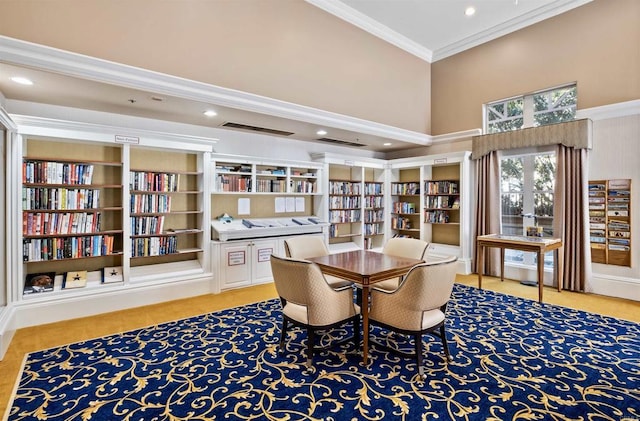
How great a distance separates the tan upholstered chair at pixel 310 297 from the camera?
8.61 ft

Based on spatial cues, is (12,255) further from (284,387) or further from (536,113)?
(536,113)

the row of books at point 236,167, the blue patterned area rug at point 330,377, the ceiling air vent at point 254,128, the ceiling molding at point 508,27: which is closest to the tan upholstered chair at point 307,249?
the blue patterned area rug at point 330,377

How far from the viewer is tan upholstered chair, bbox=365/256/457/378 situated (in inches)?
98.7

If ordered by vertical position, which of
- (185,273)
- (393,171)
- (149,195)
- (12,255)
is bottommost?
(185,273)

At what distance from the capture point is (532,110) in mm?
5652

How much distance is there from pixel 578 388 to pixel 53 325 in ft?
17.0

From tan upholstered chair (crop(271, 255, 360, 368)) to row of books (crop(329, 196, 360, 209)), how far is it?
3.96 m

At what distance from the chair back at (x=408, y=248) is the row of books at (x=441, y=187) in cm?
283

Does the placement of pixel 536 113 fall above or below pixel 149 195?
above

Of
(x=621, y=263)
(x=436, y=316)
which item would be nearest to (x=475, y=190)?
(x=621, y=263)

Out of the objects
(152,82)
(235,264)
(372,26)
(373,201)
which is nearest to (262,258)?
(235,264)

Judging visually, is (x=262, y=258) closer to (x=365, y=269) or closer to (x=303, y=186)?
(x=303, y=186)

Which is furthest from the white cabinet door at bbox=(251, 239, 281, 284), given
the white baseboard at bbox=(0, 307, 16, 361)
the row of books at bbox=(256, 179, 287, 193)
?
the white baseboard at bbox=(0, 307, 16, 361)

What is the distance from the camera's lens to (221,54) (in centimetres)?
410
